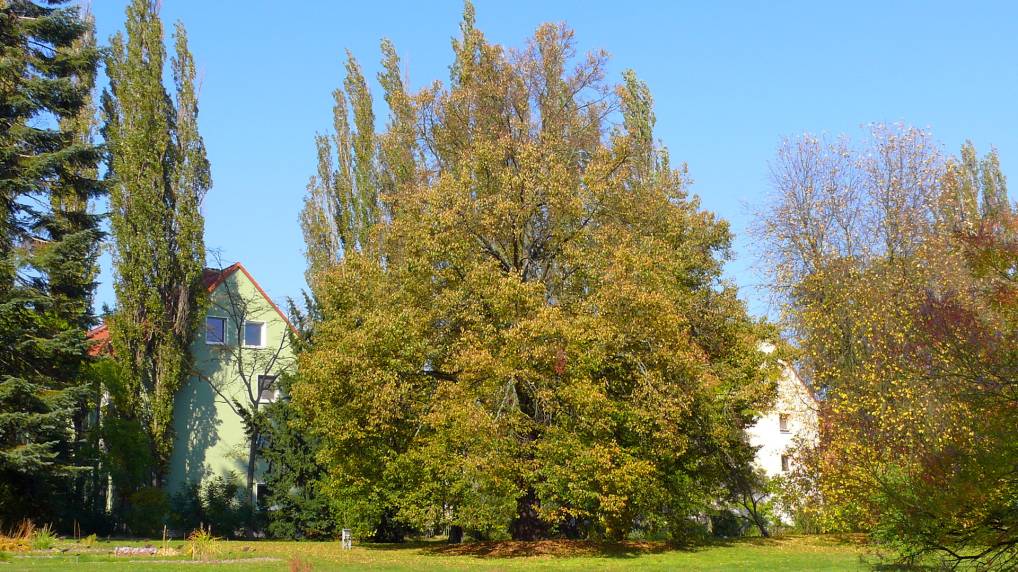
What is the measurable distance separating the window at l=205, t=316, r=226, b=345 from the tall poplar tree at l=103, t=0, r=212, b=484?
261cm

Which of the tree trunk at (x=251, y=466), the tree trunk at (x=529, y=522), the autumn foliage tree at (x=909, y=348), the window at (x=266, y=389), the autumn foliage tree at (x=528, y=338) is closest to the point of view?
the autumn foliage tree at (x=909, y=348)

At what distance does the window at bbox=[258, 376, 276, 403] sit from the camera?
38281mm

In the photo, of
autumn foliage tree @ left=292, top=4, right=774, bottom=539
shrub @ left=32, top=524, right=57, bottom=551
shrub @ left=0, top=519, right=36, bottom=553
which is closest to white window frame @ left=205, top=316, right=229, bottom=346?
autumn foliage tree @ left=292, top=4, right=774, bottom=539

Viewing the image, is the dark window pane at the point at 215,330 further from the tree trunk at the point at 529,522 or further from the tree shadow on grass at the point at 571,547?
the tree trunk at the point at 529,522

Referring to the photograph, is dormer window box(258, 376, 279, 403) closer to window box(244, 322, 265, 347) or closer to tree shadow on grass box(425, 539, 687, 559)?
window box(244, 322, 265, 347)

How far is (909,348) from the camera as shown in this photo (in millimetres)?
12266

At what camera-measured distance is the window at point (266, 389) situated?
38281 mm

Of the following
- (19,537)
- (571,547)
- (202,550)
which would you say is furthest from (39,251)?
(571,547)

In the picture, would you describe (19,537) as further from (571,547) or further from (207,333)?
(207,333)

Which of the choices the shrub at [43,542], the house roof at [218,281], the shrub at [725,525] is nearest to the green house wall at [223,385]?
the house roof at [218,281]

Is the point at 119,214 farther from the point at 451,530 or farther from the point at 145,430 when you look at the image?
the point at 451,530

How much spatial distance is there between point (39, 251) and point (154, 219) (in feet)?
34.0

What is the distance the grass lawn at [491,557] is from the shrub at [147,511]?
22.4 feet

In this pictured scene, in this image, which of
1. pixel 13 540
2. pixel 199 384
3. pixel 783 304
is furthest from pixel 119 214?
pixel 783 304
